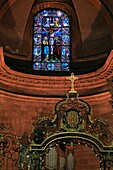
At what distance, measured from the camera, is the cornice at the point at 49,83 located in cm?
2084

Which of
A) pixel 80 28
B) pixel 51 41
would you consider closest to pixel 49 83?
pixel 51 41

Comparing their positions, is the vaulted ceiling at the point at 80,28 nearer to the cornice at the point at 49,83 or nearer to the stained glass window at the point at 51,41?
the stained glass window at the point at 51,41

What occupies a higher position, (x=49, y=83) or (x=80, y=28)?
(x=80, y=28)

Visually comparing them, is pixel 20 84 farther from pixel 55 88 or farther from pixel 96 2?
pixel 96 2

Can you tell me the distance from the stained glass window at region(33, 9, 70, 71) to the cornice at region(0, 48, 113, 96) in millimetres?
1127

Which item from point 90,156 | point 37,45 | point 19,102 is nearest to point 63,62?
point 37,45

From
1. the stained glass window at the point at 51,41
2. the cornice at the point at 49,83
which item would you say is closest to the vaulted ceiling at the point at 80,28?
the stained glass window at the point at 51,41

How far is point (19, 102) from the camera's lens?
21.2 meters

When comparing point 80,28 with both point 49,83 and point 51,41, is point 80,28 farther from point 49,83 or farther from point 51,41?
point 49,83

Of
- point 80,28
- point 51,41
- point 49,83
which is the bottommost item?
point 49,83

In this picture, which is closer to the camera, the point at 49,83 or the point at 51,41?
the point at 49,83

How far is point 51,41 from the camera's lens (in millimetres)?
23375

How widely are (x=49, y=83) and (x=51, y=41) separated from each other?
8.44ft

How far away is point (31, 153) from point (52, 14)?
982cm
